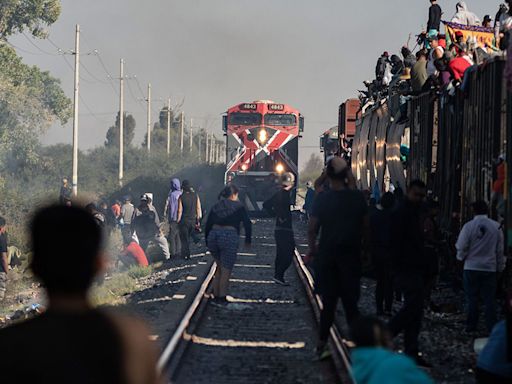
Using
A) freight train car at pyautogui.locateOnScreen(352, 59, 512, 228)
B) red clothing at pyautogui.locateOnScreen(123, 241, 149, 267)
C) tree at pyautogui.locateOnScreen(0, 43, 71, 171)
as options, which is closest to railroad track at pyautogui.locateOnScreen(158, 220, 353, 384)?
freight train car at pyautogui.locateOnScreen(352, 59, 512, 228)

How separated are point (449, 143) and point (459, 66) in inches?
44.4

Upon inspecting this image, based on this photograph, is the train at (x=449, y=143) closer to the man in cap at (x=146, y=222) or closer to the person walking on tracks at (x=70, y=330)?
the man in cap at (x=146, y=222)

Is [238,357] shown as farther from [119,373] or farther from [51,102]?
[51,102]

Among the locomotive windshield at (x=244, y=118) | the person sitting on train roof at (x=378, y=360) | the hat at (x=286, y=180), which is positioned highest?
the locomotive windshield at (x=244, y=118)

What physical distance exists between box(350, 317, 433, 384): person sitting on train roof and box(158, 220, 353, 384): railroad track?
4.11 m

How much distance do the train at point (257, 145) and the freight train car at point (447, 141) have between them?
44.3 feet

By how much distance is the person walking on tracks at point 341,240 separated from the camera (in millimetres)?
9312

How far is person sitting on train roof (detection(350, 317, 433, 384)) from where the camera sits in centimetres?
434

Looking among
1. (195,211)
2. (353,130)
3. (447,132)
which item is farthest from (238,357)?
(353,130)

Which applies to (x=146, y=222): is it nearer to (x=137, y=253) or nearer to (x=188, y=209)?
(x=137, y=253)

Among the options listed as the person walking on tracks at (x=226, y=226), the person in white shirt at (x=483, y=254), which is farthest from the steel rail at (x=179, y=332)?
the person in white shirt at (x=483, y=254)

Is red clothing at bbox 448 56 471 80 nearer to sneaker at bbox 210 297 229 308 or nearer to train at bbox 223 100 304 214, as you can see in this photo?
sneaker at bbox 210 297 229 308

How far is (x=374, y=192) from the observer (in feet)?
66.7

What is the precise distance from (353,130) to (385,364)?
23.7m
